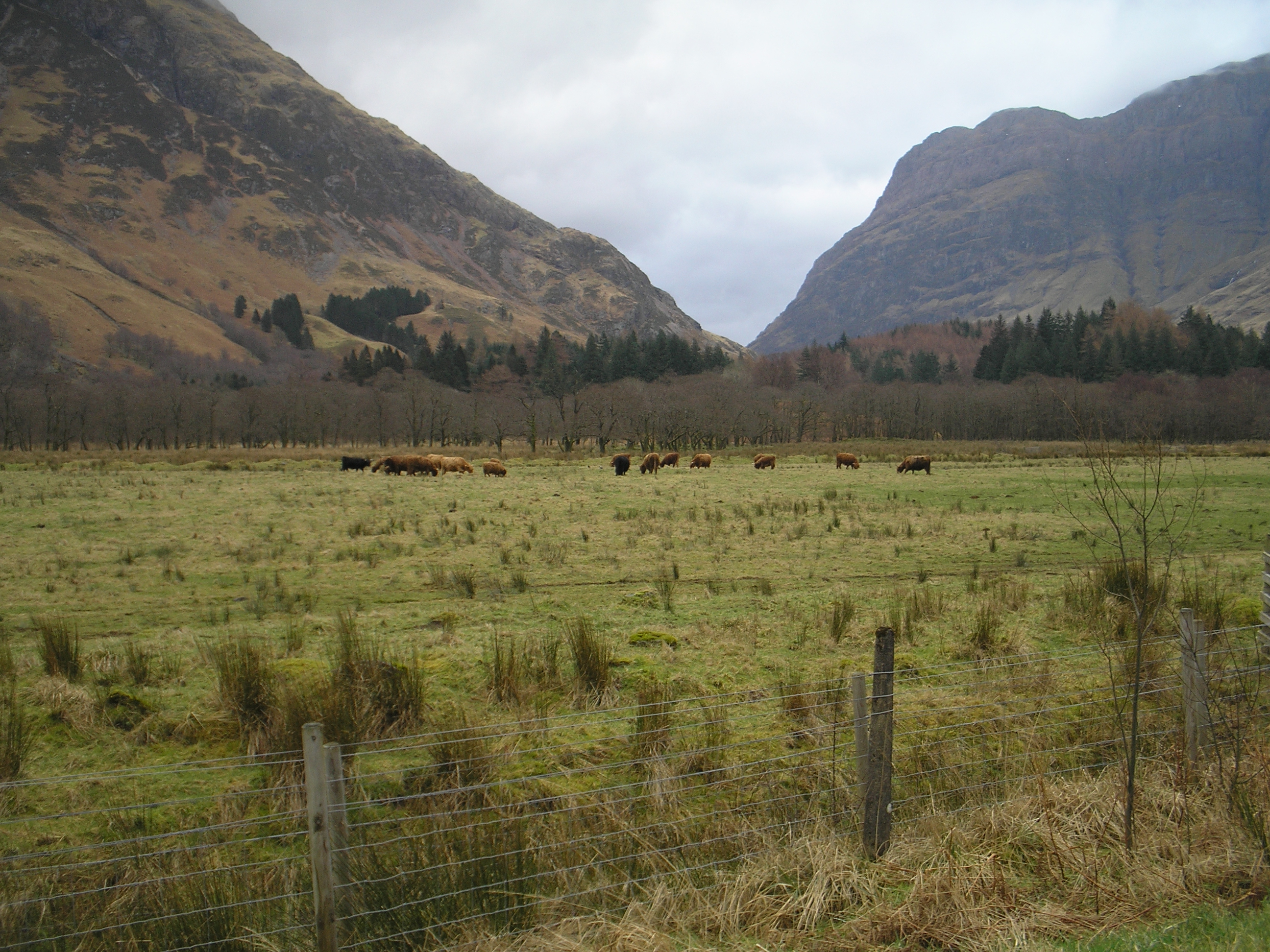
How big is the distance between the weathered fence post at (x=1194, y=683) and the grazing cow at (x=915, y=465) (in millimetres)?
35512

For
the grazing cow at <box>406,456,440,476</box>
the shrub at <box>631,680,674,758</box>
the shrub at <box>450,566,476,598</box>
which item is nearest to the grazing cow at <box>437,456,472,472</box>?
the grazing cow at <box>406,456,440,476</box>

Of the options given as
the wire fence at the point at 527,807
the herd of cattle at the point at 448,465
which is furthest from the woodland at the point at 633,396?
the wire fence at the point at 527,807

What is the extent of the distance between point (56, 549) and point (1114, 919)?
18.0 m

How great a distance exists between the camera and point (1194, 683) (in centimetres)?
547

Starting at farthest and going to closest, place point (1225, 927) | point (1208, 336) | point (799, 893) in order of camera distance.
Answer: point (1208, 336)
point (799, 893)
point (1225, 927)

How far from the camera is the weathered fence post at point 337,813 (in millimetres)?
3646

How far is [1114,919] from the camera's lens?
13.1ft

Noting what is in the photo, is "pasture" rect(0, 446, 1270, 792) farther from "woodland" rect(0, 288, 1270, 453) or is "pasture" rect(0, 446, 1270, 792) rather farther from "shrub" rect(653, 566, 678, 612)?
"woodland" rect(0, 288, 1270, 453)

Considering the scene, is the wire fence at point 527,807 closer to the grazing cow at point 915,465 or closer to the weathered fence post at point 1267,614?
the weathered fence post at point 1267,614

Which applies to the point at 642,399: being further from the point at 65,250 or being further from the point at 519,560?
the point at 65,250

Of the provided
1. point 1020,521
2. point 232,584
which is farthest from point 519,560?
point 1020,521

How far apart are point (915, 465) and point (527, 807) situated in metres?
38.7

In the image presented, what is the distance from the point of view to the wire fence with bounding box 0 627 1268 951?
416 centimetres

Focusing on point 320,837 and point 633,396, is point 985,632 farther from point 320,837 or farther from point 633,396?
point 633,396
